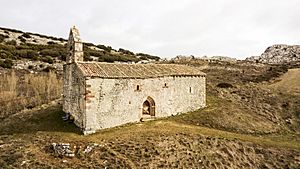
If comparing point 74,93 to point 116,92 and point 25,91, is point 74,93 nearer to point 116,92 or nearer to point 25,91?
point 116,92

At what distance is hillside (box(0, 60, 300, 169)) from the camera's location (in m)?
21.4

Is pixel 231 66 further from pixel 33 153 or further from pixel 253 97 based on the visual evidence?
pixel 33 153

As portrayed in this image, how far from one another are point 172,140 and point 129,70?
8.77 meters

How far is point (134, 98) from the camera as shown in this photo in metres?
28.8

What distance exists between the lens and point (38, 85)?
38.5m

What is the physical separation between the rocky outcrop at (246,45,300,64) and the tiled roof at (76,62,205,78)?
163ft

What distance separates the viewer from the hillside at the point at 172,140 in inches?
842

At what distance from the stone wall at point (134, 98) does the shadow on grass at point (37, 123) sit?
8.30 ft

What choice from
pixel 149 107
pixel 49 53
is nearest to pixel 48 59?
pixel 49 53

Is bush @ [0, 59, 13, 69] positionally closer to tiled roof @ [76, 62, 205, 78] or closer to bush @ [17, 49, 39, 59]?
bush @ [17, 49, 39, 59]

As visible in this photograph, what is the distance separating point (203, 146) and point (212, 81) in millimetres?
26714

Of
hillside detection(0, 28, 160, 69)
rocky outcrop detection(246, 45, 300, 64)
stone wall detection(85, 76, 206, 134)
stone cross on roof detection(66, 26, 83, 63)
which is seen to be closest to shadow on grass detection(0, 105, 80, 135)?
stone wall detection(85, 76, 206, 134)

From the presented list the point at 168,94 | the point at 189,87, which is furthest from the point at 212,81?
the point at 168,94

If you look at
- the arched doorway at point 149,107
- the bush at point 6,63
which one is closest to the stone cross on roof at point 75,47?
the arched doorway at point 149,107
